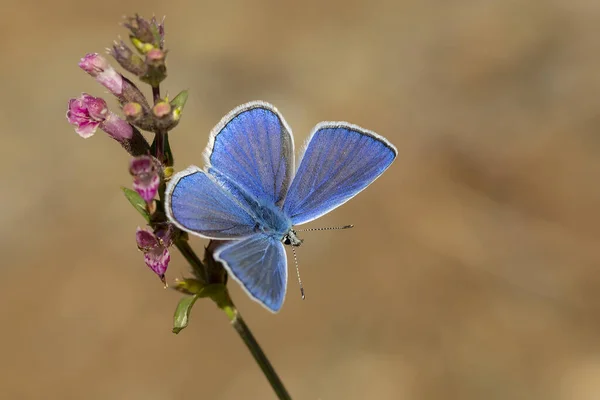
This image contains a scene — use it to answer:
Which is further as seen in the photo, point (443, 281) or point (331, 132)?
point (443, 281)

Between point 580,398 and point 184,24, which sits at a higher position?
point 184,24

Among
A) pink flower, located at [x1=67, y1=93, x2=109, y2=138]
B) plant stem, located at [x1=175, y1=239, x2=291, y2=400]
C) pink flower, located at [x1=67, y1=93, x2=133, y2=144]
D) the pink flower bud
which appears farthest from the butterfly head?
pink flower, located at [x1=67, y1=93, x2=109, y2=138]

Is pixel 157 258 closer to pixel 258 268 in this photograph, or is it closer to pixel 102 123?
pixel 258 268

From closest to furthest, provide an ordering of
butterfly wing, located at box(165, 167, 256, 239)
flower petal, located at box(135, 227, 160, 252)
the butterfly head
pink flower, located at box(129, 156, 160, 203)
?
1. pink flower, located at box(129, 156, 160, 203)
2. butterfly wing, located at box(165, 167, 256, 239)
3. flower petal, located at box(135, 227, 160, 252)
4. the butterfly head

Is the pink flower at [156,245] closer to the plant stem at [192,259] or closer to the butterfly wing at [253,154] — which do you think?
the plant stem at [192,259]

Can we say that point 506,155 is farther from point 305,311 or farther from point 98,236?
point 98,236

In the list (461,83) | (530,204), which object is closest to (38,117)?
(461,83)

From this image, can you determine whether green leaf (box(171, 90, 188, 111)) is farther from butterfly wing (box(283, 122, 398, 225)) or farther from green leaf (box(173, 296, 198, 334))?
green leaf (box(173, 296, 198, 334))

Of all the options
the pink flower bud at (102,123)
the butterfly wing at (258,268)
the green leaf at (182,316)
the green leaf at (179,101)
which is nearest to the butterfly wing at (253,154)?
the green leaf at (179,101)
